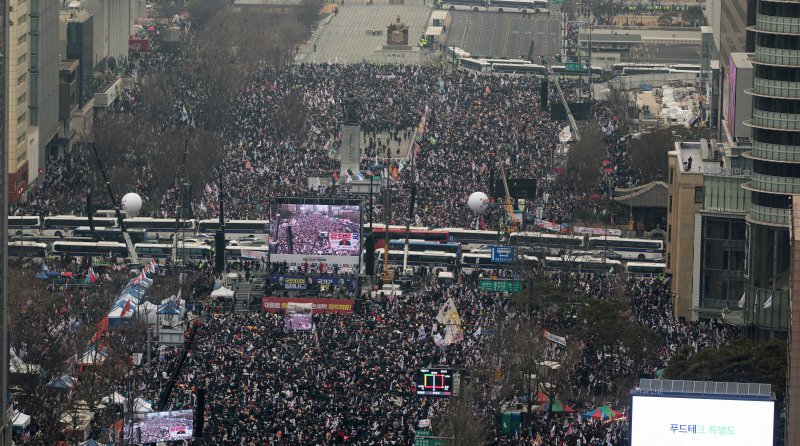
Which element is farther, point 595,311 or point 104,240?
point 104,240

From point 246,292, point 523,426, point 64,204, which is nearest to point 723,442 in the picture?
point 523,426


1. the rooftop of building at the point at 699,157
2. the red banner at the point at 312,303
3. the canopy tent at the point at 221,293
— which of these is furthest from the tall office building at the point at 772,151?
the canopy tent at the point at 221,293

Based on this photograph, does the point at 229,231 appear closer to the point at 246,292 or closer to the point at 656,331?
the point at 246,292

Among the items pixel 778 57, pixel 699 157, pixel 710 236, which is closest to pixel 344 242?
pixel 699 157

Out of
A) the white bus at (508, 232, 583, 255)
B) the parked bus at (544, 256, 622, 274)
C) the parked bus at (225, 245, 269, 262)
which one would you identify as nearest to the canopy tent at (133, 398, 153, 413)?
the parked bus at (225, 245, 269, 262)

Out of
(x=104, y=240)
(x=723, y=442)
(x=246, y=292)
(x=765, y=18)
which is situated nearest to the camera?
(x=723, y=442)

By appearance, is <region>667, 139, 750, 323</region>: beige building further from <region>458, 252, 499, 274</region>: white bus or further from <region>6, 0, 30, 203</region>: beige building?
<region>6, 0, 30, 203</region>: beige building

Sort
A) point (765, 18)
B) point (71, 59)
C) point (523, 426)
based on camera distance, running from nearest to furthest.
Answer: point (523, 426)
point (765, 18)
point (71, 59)
